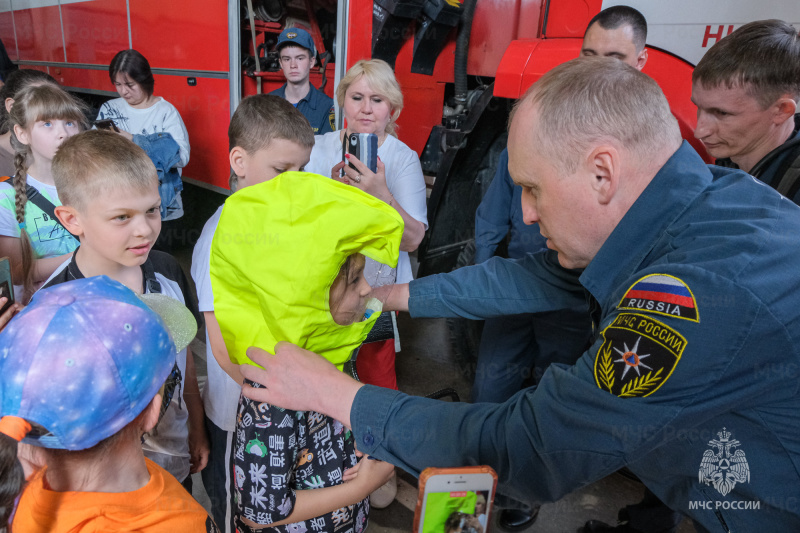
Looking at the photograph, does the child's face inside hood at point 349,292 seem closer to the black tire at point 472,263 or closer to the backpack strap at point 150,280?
the backpack strap at point 150,280

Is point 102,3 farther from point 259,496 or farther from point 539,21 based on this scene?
point 259,496

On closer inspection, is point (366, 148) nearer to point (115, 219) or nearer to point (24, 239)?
point (115, 219)

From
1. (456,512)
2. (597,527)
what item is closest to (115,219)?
(456,512)

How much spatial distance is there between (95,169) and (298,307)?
1.06 m

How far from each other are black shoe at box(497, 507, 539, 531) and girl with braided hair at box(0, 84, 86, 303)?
2.06 m

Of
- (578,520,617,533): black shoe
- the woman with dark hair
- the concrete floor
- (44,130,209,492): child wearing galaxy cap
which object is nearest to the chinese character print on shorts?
(44,130,209,492): child wearing galaxy cap

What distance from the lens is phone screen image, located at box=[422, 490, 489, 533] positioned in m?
0.76

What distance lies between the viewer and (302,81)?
3.39 meters

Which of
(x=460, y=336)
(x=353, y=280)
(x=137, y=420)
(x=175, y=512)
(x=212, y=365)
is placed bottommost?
(x=460, y=336)

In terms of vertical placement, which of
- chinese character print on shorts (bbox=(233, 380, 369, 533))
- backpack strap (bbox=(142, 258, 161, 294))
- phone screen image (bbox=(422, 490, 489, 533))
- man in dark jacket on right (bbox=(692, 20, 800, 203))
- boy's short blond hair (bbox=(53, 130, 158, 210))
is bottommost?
chinese character print on shorts (bbox=(233, 380, 369, 533))

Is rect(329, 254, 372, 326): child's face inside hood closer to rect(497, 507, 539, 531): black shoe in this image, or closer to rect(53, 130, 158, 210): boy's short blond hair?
rect(53, 130, 158, 210): boy's short blond hair

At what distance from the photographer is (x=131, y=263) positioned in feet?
5.17

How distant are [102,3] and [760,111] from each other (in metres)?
5.52

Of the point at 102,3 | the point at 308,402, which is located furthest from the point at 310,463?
the point at 102,3
